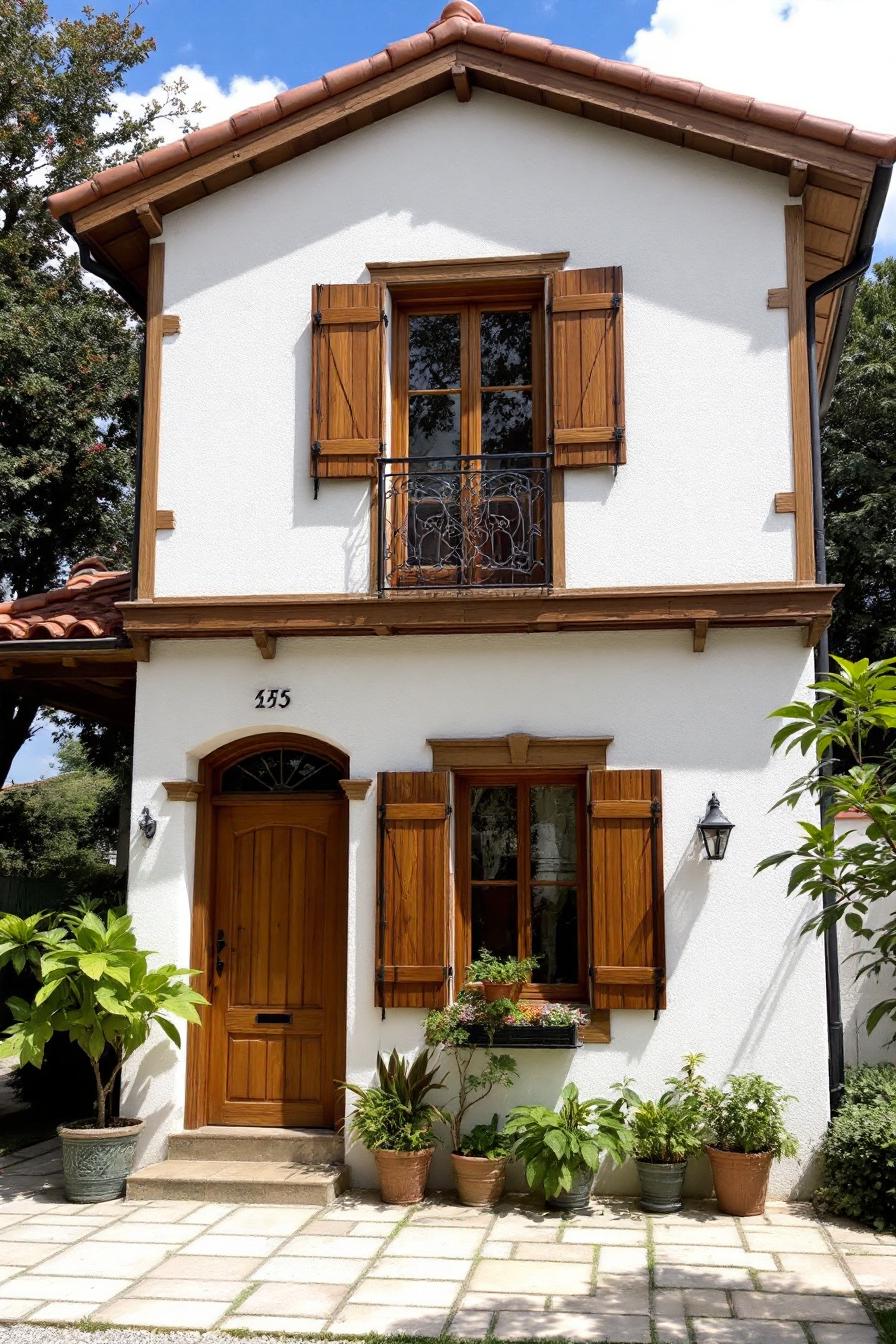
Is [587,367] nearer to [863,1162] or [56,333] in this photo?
[863,1162]

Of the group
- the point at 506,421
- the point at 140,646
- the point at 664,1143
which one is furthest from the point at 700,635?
the point at 140,646

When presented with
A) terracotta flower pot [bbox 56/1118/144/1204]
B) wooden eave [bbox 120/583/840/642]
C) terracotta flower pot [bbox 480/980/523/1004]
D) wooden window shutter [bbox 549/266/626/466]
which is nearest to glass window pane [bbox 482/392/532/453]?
wooden window shutter [bbox 549/266/626/466]

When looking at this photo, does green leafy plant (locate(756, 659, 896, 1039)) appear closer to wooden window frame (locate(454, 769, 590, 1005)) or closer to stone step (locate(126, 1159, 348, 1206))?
wooden window frame (locate(454, 769, 590, 1005))

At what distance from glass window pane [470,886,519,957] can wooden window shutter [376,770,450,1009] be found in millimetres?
324

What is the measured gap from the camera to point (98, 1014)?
24.1 ft

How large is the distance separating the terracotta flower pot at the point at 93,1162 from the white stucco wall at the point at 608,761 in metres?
0.40

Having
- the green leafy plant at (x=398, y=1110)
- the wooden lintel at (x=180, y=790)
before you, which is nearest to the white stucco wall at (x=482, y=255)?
the wooden lintel at (x=180, y=790)

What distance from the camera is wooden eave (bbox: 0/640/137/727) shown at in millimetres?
8344

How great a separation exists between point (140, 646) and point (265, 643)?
87 cm

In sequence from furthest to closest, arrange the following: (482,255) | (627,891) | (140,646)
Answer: (482,255) → (140,646) → (627,891)

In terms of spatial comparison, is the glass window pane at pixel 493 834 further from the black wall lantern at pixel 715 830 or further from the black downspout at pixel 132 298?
the black downspout at pixel 132 298

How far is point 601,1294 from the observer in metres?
5.76

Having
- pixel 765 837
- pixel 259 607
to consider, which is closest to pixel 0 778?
Result: pixel 259 607

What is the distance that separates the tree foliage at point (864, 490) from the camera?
1811 centimetres
